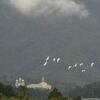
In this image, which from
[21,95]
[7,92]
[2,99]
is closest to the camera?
[2,99]

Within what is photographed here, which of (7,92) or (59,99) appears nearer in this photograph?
(59,99)

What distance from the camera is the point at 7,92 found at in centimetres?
19350

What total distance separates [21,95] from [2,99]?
2094 centimetres

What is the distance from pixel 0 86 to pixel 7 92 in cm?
334

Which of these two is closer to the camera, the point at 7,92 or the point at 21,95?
the point at 21,95

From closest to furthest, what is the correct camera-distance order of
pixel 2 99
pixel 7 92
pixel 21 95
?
pixel 2 99
pixel 21 95
pixel 7 92

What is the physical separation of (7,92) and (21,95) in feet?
95.9

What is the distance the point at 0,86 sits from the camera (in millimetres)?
195000

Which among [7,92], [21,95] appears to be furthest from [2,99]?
[7,92]

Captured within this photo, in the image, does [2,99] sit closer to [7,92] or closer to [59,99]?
[59,99]

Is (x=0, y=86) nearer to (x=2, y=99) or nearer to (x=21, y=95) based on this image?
(x=21, y=95)

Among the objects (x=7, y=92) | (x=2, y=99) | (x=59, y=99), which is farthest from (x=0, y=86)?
(x=2, y=99)

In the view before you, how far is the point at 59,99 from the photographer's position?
6772 inches

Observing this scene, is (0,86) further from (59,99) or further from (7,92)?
(59,99)
